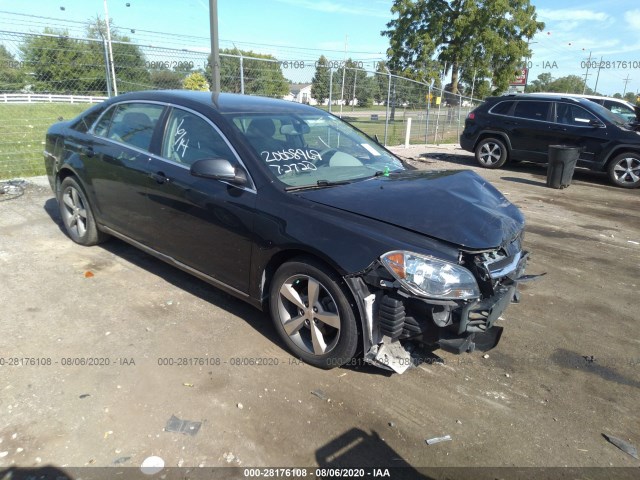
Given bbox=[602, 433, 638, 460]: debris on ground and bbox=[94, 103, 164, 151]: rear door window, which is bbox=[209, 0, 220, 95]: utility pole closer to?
bbox=[94, 103, 164, 151]: rear door window

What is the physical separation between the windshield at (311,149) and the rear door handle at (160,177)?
2.46ft

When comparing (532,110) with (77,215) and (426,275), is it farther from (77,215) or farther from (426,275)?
(77,215)

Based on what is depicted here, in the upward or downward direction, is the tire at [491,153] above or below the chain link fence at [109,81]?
below

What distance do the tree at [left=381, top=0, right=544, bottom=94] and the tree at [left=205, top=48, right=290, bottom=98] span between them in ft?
79.4

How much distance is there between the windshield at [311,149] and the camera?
3.42 metres

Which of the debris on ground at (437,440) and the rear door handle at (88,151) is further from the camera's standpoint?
the rear door handle at (88,151)

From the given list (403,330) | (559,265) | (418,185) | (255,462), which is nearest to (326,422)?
(255,462)

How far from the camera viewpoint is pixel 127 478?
2.24m

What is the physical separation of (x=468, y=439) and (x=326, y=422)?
81 centimetres

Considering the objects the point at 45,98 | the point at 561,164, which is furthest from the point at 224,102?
the point at 45,98

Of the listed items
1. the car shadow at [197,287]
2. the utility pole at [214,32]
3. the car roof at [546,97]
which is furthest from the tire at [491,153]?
the car shadow at [197,287]

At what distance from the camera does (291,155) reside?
355cm

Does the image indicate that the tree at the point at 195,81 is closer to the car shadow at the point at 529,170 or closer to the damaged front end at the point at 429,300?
the car shadow at the point at 529,170

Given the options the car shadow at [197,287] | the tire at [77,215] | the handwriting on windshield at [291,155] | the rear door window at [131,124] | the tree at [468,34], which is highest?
the tree at [468,34]
